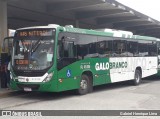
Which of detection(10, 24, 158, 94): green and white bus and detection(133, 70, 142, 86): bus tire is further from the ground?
detection(10, 24, 158, 94): green and white bus

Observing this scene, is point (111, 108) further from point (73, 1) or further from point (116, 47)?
point (73, 1)

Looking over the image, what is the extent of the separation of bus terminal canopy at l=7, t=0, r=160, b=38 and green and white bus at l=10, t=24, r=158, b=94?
4.43m

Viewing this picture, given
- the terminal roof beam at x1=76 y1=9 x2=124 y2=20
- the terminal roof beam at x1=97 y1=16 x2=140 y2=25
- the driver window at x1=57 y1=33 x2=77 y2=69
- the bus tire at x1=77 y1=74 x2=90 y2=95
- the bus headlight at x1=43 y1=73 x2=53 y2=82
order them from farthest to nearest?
the terminal roof beam at x1=97 y1=16 x2=140 y2=25
the terminal roof beam at x1=76 y1=9 x2=124 y2=20
the bus tire at x1=77 y1=74 x2=90 y2=95
the driver window at x1=57 y1=33 x2=77 y2=69
the bus headlight at x1=43 y1=73 x2=53 y2=82

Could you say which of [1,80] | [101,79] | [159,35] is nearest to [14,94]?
[1,80]

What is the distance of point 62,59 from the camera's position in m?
13.4

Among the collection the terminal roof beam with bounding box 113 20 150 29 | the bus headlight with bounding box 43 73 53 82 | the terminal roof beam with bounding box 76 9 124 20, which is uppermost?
the terminal roof beam with bounding box 76 9 124 20

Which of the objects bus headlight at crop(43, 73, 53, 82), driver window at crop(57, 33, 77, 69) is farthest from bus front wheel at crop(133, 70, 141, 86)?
bus headlight at crop(43, 73, 53, 82)

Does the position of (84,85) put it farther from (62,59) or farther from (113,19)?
(113,19)

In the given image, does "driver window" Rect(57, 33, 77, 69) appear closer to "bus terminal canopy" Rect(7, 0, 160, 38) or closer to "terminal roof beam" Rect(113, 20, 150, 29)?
"bus terminal canopy" Rect(7, 0, 160, 38)

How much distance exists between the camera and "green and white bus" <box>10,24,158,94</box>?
516 inches

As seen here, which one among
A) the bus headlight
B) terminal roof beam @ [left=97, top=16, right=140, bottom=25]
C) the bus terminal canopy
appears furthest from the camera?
terminal roof beam @ [left=97, top=16, right=140, bottom=25]

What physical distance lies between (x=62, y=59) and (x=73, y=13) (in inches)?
498

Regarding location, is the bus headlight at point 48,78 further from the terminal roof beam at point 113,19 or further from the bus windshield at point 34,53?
the terminal roof beam at point 113,19

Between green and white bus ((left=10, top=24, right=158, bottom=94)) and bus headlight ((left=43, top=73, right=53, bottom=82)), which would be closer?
bus headlight ((left=43, top=73, right=53, bottom=82))
